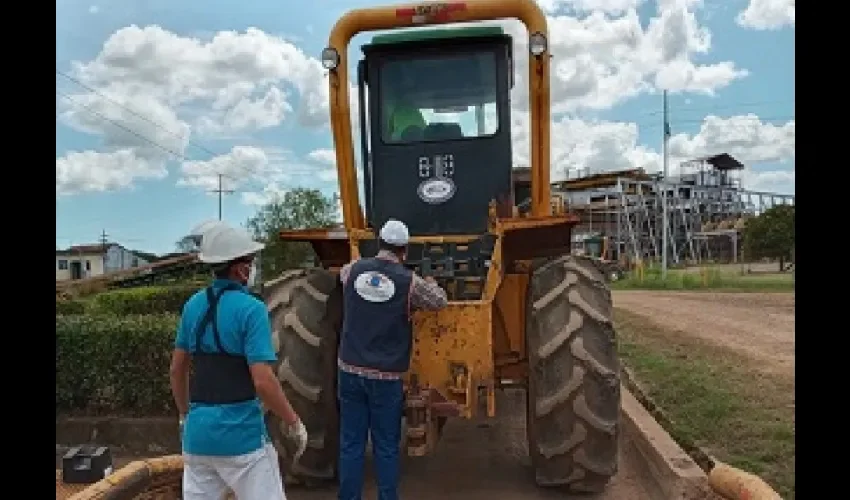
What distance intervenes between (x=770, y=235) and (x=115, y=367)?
32838 mm

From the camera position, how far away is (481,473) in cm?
675

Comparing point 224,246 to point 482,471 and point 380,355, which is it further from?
point 482,471

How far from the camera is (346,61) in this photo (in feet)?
22.0

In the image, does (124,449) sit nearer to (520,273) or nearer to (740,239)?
(520,273)

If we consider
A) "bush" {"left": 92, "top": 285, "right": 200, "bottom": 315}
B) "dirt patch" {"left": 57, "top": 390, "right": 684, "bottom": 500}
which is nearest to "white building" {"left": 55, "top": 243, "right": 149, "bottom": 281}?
"bush" {"left": 92, "top": 285, "right": 200, "bottom": 315}

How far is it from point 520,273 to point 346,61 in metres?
2.15

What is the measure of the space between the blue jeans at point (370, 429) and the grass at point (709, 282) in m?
24.6

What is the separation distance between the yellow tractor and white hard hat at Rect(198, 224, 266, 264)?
1.82 metres

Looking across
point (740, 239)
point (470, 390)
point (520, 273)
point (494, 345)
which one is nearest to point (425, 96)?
point (520, 273)

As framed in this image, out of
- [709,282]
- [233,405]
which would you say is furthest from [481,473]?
[709,282]

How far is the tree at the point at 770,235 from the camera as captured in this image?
1383 inches

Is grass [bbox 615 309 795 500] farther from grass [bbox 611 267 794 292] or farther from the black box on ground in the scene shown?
grass [bbox 611 267 794 292]

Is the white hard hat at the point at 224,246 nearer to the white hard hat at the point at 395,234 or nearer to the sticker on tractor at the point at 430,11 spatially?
the white hard hat at the point at 395,234

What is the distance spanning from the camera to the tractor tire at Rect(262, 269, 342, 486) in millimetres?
5930
